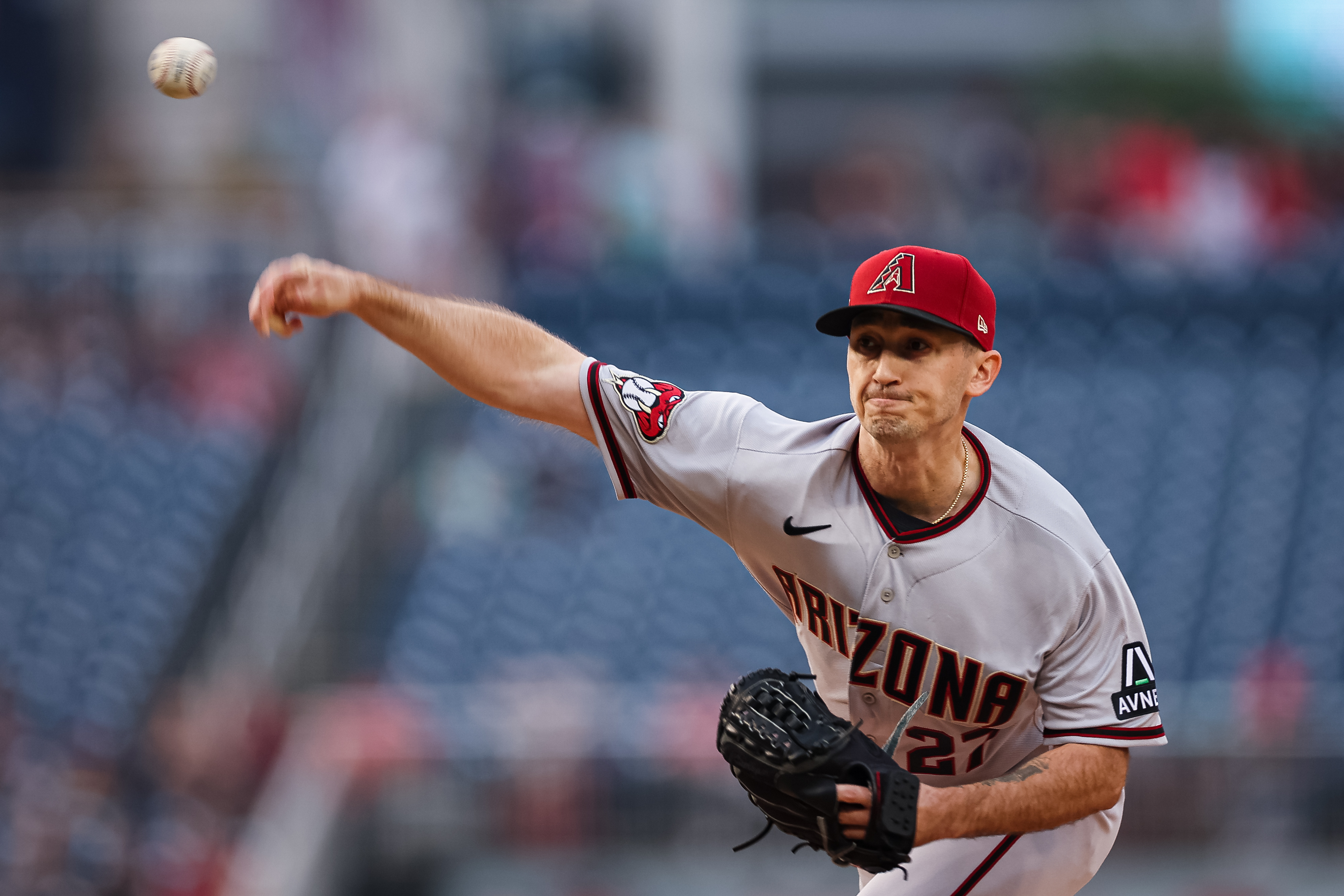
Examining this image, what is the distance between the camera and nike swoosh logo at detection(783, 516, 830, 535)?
3.18m

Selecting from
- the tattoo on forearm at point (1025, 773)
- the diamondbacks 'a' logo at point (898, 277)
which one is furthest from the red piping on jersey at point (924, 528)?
the tattoo on forearm at point (1025, 773)

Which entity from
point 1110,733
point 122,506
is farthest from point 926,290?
point 122,506

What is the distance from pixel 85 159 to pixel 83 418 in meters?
4.94

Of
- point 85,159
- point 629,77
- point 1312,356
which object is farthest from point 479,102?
point 1312,356

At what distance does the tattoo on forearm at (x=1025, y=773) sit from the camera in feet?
9.82

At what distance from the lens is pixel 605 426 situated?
3250 mm

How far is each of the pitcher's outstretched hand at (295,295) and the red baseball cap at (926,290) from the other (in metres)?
0.97

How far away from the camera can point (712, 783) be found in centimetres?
666

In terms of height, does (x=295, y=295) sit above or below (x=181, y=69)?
Answer: below

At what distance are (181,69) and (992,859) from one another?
2566mm

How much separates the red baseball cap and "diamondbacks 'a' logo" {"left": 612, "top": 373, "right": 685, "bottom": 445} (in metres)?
0.39

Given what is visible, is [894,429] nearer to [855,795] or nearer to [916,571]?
[916,571]

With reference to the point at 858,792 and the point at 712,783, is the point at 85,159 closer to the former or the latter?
the point at 712,783

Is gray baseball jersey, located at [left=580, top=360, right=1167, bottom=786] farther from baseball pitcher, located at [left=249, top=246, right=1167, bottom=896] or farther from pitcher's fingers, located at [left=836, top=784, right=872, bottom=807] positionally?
pitcher's fingers, located at [left=836, top=784, right=872, bottom=807]
